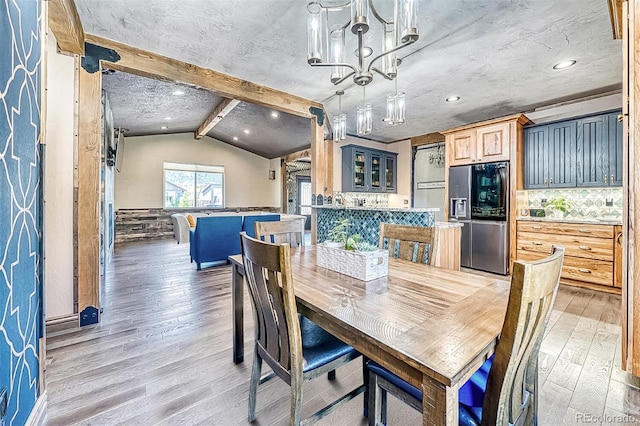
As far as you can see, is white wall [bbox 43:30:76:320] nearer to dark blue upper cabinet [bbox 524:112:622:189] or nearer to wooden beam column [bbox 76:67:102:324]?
wooden beam column [bbox 76:67:102:324]

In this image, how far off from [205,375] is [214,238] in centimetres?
302

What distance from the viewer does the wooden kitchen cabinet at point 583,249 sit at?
10.9 ft

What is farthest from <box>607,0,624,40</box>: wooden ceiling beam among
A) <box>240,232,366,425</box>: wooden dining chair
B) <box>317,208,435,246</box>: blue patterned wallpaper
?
<box>240,232,366,425</box>: wooden dining chair

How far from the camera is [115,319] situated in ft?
8.65

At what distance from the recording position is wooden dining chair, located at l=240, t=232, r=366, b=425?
3.52ft

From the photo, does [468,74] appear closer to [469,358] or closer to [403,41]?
[403,41]

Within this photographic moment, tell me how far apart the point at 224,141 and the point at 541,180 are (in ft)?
28.0

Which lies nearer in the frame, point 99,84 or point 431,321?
point 431,321

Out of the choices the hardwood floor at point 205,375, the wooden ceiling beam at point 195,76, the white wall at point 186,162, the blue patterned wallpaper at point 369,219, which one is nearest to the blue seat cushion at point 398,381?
the hardwood floor at point 205,375

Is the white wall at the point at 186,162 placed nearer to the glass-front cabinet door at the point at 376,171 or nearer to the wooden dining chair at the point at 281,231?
the glass-front cabinet door at the point at 376,171

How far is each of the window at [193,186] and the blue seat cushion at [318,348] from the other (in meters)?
8.42

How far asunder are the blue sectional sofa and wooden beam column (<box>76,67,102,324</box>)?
200cm

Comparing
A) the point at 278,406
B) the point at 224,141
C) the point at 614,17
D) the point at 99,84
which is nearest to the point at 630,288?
the point at 614,17

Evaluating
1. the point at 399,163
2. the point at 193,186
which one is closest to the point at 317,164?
the point at 399,163
